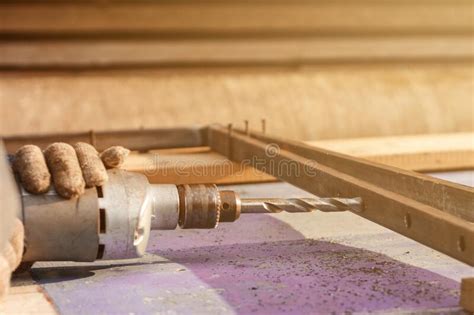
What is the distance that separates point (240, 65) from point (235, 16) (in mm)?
298

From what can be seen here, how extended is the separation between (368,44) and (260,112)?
4.69 ft

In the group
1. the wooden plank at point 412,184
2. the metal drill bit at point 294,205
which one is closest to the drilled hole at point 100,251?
the metal drill bit at point 294,205

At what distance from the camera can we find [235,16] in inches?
185

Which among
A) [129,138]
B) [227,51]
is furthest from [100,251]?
[227,51]

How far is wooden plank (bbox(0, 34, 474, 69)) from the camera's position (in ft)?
14.4

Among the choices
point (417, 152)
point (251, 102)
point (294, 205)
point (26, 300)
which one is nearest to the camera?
point (26, 300)

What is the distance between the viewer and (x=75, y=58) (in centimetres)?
444

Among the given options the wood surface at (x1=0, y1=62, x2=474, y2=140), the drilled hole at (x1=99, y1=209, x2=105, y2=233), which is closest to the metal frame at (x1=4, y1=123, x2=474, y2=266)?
the wood surface at (x1=0, y1=62, x2=474, y2=140)

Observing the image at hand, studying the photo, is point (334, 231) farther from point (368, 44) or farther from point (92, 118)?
point (368, 44)

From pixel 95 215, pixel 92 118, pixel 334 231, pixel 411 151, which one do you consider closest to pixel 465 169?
pixel 411 151

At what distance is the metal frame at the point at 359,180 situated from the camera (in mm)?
1553

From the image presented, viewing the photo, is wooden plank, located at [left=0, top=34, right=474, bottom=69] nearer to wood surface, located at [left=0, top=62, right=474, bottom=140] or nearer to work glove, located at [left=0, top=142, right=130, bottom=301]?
wood surface, located at [left=0, top=62, right=474, bottom=140]

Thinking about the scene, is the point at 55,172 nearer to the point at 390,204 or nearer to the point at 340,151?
the point at 390,204

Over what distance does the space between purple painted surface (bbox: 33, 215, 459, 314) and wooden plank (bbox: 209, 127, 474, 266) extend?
0.12 metres
